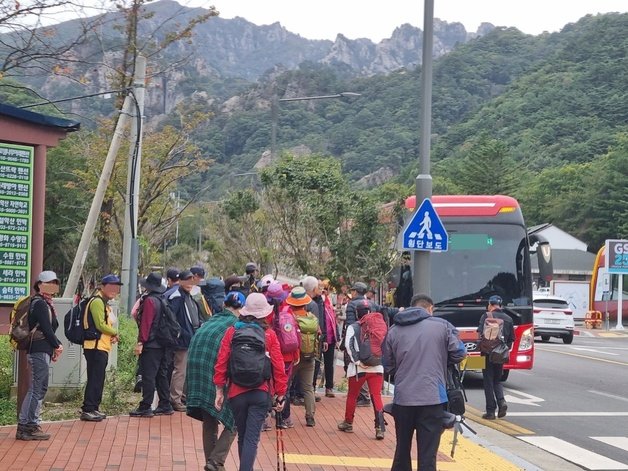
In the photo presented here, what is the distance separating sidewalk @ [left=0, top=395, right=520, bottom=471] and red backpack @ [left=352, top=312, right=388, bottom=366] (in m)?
0.96

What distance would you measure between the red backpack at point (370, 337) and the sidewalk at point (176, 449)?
964mm

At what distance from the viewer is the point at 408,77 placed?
4779 inches

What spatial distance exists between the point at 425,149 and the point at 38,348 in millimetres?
6549

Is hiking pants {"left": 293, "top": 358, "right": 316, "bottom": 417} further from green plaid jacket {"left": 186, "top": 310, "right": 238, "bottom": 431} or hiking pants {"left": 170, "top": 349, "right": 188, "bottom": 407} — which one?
green plaid jacket {"left": 186, "top": 310, "right": 238, "bottom": 431}

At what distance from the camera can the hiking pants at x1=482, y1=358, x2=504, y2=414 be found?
14.4 metres

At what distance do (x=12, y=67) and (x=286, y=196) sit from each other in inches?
592

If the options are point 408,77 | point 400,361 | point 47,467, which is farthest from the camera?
point 408,77

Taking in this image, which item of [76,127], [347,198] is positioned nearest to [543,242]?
[347,198]

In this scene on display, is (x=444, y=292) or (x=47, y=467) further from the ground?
(x=444, y=292)

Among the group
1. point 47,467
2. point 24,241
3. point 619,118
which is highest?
point 619,118

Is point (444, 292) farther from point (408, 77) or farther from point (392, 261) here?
point (408, 77)

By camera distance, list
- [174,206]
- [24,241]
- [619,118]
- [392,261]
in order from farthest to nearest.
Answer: [619,118]
[174,206]
[392,261]
[24,241]

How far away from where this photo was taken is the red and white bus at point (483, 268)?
17.5 m

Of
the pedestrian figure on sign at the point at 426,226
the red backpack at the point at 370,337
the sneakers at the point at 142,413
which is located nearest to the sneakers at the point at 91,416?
the sneakers at the point at 142,413
